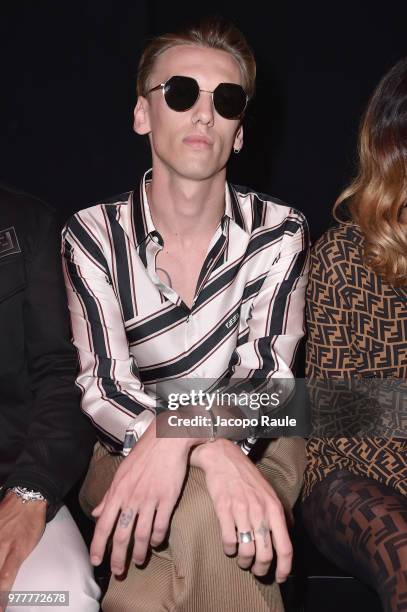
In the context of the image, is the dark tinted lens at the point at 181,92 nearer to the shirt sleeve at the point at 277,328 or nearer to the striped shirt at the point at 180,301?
the striped shirt at the point at 180,301

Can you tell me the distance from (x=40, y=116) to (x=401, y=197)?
148 centimetres

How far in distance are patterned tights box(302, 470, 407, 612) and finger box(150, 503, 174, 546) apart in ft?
1.36

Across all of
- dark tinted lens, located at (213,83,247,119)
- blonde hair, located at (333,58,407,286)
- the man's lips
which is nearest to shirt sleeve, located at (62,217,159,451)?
the man's lips

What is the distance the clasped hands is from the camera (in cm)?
153

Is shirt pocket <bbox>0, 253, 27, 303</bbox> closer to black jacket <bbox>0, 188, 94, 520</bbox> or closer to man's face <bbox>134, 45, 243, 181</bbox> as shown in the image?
black jacket <bbox>0, 188, 94, 520</bbox>

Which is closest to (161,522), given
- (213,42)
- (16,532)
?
(16,532)

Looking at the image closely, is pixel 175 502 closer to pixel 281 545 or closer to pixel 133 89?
pixel 281 545

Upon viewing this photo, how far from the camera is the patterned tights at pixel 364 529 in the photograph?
5.22 ft

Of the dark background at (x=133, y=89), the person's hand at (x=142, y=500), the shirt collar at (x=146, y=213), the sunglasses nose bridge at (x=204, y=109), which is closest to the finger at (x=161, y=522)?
the person's hand at (x=142, y=500)

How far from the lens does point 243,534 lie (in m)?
1.53

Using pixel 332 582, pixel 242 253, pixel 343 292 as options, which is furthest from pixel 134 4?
pixel 332 582

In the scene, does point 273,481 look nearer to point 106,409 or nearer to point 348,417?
point 348,417

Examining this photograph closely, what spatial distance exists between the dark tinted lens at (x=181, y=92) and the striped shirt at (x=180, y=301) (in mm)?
257

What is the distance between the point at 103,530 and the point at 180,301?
0.64m
